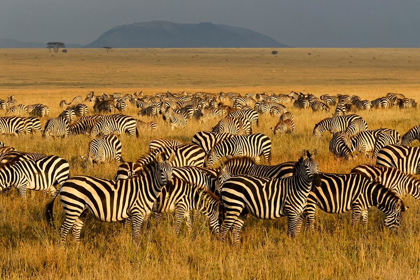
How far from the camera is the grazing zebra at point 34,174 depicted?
10.4m

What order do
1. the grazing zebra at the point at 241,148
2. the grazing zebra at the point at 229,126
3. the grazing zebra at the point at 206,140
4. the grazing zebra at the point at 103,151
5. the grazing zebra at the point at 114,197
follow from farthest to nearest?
the grazing zebra at the point at 229,126, the grazing zebra at the point at 206,140, the grazing zebra at the point at 103,151, the grazing zebra at the point at 241,148, the grazing zebra at the point at 114,197

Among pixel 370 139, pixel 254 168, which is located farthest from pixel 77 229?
pixel 370 139

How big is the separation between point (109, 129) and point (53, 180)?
927 cm

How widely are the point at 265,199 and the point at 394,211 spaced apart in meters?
2.17

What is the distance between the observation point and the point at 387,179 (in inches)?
396

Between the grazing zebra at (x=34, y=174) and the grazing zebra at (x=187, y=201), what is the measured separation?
308 centimetres

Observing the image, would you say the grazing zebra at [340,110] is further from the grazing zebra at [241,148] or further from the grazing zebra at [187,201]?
the grazing zebra at [187,201]

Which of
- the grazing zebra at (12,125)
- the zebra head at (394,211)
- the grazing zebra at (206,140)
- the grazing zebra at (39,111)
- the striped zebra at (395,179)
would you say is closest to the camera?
the zebra head at (394,211)

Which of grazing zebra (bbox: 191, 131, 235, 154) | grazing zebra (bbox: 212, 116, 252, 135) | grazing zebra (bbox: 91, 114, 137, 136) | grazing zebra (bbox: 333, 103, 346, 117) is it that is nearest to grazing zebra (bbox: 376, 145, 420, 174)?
grazing zebra (bbox: 191, 131, 235, 154)

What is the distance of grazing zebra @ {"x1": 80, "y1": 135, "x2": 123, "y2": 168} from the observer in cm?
1436

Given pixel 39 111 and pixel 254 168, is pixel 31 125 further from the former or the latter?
pixel 254 168

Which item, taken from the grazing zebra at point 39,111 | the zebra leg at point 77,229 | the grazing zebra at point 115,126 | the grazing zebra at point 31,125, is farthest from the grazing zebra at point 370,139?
the grazing zebra at point 39,111

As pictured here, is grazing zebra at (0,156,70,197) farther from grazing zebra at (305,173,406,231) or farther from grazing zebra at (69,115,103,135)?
grazing zebra at (69,115,103,135)

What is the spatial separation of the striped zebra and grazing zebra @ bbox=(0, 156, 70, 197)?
6.09 m
